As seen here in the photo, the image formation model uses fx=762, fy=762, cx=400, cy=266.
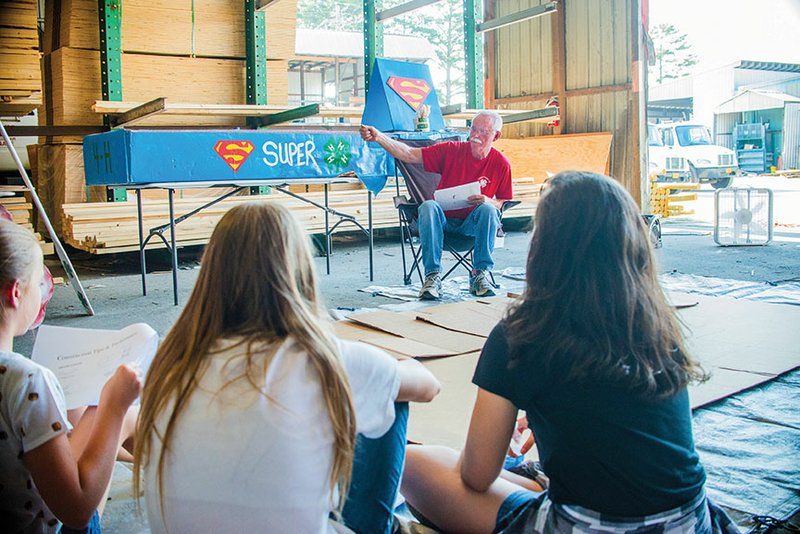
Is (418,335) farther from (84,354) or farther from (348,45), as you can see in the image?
(348,45)

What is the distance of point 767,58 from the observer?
100 ft

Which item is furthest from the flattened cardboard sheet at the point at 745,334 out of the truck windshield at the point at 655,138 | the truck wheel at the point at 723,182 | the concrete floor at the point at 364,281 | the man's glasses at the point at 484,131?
the truck wheel at the point at 723,182

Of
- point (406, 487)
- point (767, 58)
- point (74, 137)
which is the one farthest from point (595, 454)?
point (767, 58)

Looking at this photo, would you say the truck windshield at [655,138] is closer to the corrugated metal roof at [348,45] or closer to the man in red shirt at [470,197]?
the corrugated metal roof at [348,45]

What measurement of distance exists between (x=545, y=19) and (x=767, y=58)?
81.7 ft

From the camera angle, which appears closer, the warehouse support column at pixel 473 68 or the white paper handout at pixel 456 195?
the white paper handout at pixel 456 195

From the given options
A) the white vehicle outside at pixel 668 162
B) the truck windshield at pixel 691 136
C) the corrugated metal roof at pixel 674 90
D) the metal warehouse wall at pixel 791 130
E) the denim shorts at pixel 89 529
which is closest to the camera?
the denim shorts at pixel 89 529

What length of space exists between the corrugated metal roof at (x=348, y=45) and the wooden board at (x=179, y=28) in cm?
951

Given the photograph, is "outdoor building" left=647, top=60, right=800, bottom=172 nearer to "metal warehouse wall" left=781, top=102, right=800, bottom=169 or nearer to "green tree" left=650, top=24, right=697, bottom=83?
"metal warehouse wall" left=781, top=102, right=800, bottom=169

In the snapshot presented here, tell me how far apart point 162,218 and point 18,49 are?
1986 millimetres

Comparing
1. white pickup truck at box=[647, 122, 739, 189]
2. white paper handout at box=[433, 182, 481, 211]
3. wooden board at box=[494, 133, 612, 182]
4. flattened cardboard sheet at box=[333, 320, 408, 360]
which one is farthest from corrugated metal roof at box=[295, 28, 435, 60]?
flattened cardboard sheet at box=[333, 320, 408, 360]

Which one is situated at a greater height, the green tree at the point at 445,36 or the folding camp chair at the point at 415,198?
the green tree at the point at 445,36

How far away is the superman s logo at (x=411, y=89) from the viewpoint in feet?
19.1

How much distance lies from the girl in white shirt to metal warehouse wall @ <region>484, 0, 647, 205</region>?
822 cm
